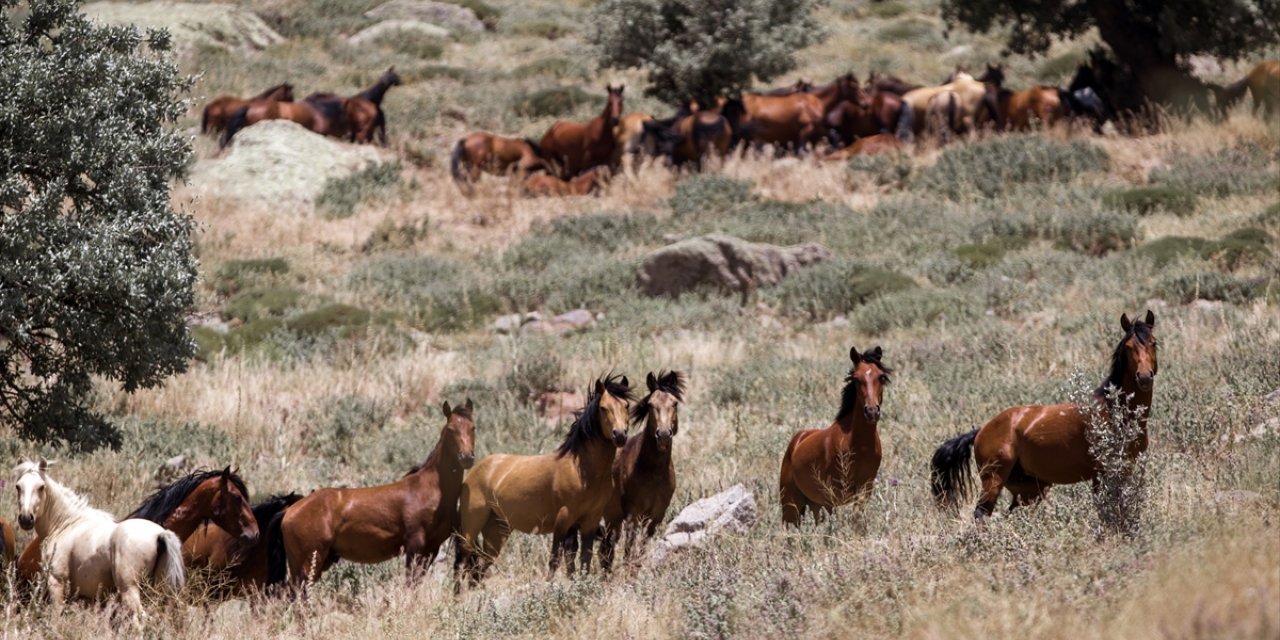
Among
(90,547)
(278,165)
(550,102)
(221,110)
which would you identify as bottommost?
(550,102)

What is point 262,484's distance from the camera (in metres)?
11.5

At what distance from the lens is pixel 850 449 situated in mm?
8281

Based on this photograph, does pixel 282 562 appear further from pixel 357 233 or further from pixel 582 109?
pixel 582 109

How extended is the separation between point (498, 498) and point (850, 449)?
2.12 metres

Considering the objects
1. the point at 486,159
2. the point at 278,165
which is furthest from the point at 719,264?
the point at 278,165

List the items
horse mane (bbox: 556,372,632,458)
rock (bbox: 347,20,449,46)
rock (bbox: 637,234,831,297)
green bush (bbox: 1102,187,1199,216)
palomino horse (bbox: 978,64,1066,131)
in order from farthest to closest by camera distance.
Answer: rock (bbox: 347,20,449,46) → palomino horse (bbox: 978,64,1066,131) → green bush (bbox: 1102,187,1199,216) → rock (bbox: 637,234,831,297) → horse mane (bbox: 556,372,632,458)

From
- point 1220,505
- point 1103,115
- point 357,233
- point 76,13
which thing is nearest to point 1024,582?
point 1220,505

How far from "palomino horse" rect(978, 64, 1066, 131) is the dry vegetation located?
1326 millimetres

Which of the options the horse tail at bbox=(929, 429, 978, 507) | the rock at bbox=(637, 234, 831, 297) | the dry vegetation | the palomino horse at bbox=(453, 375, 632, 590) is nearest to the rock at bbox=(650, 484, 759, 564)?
the dry vegetation

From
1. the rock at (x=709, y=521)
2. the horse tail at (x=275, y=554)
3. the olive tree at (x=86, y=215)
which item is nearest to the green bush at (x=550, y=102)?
the olive tree at (x=86, y=215)

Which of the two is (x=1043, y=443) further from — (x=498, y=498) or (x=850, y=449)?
(x=498, y=498)

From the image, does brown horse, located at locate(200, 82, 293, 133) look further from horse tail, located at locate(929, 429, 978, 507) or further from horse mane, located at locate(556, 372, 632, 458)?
horse tail, located at locate(929, 429, 978, 507)

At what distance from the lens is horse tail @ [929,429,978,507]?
859cm

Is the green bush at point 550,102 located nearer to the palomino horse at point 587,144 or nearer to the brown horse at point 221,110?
the brown horse at point 221,110
